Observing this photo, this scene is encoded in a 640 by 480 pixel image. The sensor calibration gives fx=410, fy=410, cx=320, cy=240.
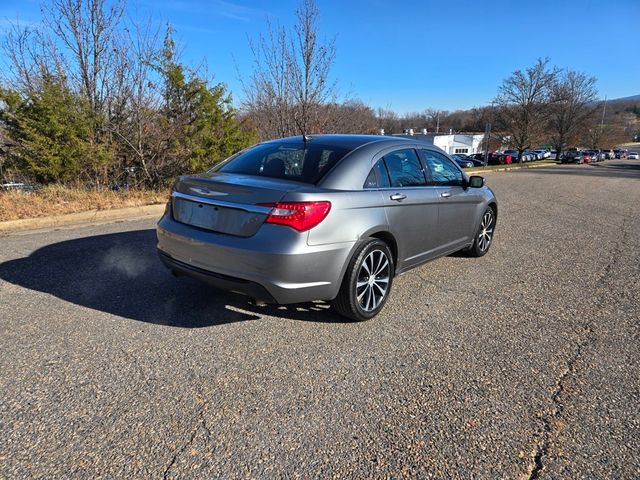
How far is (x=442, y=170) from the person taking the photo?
181 inches

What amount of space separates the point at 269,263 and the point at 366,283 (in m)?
0.97

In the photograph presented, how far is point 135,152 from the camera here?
32.7 ft

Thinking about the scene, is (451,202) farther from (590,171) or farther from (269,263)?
(590,171)

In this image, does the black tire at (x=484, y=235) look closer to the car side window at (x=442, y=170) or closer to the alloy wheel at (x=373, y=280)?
the car side window at (x=442, y=170)

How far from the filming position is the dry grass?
7.12 metres

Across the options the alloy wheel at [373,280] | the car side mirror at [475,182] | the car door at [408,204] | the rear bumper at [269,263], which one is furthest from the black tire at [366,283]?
the car side mirror at [475,182]

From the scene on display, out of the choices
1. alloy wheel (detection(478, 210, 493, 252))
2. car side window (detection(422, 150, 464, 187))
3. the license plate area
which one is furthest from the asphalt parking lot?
car side window (detection(422, 150, 464, 187))

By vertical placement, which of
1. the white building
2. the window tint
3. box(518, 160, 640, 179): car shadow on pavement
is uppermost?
the window tint

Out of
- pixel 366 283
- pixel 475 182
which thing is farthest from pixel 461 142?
pixel 366 283

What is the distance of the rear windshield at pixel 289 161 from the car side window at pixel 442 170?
1.27m

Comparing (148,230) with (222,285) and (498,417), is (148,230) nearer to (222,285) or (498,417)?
(222,285)

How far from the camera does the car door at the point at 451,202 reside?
4.41 meters

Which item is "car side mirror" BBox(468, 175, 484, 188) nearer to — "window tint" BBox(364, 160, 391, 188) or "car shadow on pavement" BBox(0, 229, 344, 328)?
"window tint" BBox(364, 160, 391, 188)

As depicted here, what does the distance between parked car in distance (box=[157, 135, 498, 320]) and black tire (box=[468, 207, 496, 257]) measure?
1259 millimetres
